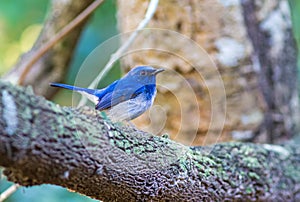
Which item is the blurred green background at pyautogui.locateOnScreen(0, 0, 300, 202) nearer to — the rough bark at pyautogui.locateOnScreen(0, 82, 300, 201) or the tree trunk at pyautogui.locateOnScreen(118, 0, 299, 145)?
the tree trunk at pyautogui.locateOnScreen(118, 0, 299, 145)

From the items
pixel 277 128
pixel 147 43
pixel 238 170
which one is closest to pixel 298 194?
pixel 238 170

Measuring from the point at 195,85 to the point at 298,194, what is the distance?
0.74m

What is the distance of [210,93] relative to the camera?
2.54 m

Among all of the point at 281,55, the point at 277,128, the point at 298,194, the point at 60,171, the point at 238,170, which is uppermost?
the point at 281,55

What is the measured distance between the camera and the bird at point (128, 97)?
1.55 metres

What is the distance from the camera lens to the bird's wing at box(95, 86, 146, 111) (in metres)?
1.55

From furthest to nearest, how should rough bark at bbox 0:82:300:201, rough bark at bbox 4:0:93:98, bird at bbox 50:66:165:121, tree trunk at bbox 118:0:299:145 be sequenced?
1. rough bark at bbox 4:0:93:98
2. tree trunk at bbox 118:0:299:145
3. bird at bbox 50:66:165:121
4. rough bark at bbox 0:82:300:201

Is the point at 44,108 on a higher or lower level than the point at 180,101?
lower

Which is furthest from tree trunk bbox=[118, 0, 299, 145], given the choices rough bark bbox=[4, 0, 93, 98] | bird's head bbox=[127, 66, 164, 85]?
bird's head bbox=[127, 66, 164, 85]

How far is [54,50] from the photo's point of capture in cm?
281

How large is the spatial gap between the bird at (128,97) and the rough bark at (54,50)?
3.76ft

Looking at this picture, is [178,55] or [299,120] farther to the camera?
[299,120]

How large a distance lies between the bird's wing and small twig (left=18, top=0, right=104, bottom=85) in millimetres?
Answer: 746

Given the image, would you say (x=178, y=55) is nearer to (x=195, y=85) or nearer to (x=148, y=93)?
(x=195, y=85)
